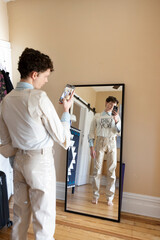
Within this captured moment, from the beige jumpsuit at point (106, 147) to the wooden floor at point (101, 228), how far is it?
281 millimetres

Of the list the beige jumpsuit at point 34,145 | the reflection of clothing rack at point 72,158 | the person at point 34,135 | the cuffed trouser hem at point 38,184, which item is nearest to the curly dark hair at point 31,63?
the person at point 34,135

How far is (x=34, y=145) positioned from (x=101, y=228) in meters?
1.32

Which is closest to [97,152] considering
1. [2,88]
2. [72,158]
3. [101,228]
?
[72,158]

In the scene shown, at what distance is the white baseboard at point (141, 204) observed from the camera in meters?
2.22

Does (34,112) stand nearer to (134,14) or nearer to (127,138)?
(127,138)

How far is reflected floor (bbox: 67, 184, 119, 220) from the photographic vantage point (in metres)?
2.20

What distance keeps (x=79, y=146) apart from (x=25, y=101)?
1.38 meters

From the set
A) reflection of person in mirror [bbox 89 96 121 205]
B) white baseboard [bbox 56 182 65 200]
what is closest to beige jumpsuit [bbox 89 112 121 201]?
reflection of person in mirror [bbox 89 96 121 205]

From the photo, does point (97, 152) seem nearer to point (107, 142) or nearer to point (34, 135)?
point (107, 142)

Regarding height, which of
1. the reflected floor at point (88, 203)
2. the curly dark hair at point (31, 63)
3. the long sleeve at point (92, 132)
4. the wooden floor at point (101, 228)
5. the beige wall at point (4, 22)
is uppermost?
the beige wall at point (4, 22)

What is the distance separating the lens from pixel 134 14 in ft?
7.52

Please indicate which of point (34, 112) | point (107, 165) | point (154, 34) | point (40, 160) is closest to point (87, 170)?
point (107, 165)

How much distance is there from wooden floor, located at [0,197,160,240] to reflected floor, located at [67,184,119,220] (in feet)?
0.25

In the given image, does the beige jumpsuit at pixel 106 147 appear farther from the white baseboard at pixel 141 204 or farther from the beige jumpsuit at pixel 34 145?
the beige jumpsuit at pixel 34 145
